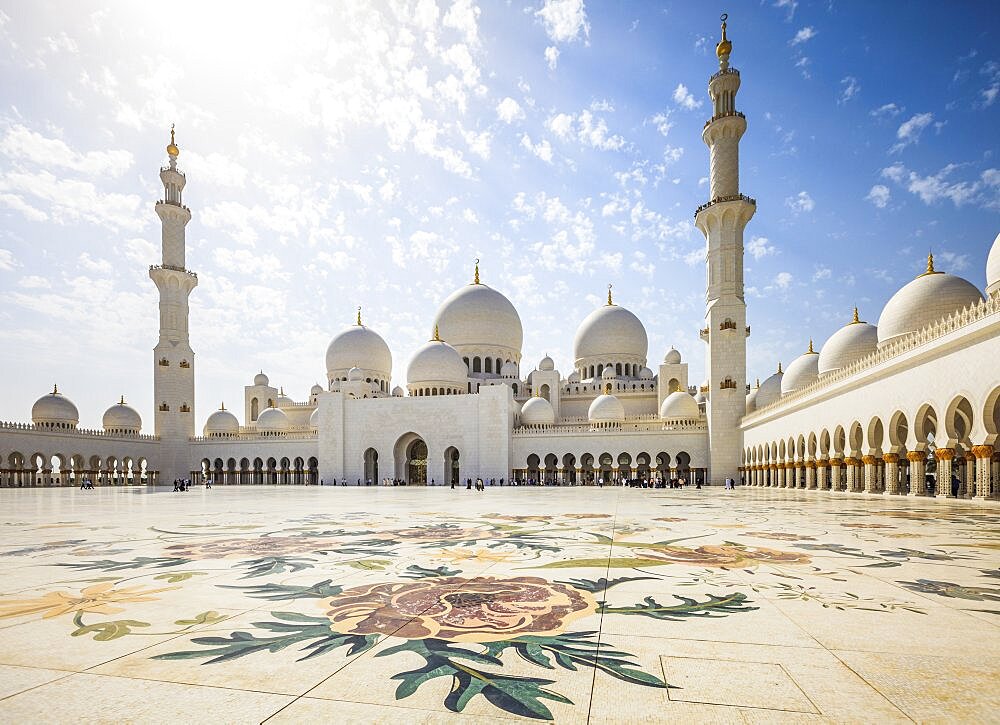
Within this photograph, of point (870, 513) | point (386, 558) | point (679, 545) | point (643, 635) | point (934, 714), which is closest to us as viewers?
point (934, 714)

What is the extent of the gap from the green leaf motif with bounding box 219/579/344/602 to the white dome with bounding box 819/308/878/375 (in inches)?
976

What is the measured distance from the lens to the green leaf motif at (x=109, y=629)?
2639 mm

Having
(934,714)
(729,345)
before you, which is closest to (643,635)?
(934,714)

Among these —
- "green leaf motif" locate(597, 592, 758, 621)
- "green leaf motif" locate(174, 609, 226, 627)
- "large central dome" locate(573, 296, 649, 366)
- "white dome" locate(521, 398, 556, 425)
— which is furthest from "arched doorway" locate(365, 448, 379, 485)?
"green leaf motif" locate(597, 592, 758, 621)

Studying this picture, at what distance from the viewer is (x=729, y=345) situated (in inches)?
1089

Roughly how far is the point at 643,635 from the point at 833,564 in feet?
8.02

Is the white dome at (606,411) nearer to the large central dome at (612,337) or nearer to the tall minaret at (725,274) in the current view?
the tall minaret at (725,274)

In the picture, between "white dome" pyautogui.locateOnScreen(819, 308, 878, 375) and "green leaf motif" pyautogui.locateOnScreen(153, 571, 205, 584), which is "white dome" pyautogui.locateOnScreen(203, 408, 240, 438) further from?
"green leaf motif" pyautogui.locateOnScreen(153, 571, 205, 584)

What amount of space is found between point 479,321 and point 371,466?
36.9 feet

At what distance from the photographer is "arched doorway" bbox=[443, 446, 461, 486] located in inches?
1273

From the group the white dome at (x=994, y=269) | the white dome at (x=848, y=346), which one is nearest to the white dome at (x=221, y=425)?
the white dome at (x=848, y=346)

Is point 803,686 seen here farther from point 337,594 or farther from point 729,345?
point 729,345

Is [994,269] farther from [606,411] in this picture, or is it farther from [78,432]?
[78,432]

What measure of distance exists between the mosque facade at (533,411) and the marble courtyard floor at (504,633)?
606 inches
